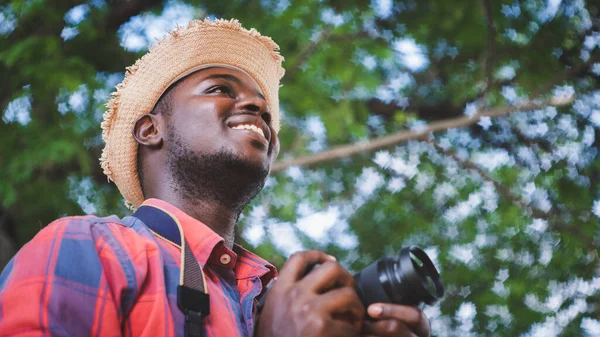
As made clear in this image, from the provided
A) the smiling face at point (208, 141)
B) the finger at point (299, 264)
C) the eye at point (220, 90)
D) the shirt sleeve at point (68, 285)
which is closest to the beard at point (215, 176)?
the smiling face at point (208, 141)

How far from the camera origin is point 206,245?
5.65 feet

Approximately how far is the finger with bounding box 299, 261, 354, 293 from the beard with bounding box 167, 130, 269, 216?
0.88 metres

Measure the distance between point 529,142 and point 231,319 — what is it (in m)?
4.37

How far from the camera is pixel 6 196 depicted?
3396 mm

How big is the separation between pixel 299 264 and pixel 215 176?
2.87ft

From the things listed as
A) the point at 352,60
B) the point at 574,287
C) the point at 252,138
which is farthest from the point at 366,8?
the point at 574,287

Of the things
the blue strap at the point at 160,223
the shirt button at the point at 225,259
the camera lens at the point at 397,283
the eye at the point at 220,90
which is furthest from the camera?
the eye at the point at 220,90

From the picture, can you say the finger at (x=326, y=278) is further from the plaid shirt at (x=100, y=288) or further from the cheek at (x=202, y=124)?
the cheek at (x=202, y=124)

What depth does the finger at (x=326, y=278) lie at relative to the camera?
3.95ft

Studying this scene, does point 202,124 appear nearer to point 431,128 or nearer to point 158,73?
point 158,73

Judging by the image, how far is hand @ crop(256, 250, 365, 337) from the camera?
3.80 feet

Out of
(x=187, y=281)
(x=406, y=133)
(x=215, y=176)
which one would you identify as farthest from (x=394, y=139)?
(x=187, y=281)

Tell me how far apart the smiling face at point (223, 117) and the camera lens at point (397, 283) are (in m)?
0.87

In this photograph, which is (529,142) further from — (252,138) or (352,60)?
(252,138)
